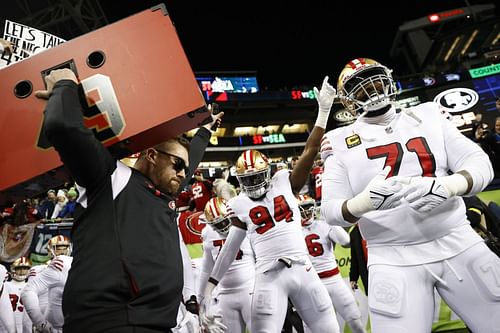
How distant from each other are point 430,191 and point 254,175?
8.55 feet

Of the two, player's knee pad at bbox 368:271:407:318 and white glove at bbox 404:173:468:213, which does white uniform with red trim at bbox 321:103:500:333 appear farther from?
white glove at bbox 404:173:468:213

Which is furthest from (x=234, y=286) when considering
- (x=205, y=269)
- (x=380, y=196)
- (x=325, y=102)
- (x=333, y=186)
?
(x=380, y=196)

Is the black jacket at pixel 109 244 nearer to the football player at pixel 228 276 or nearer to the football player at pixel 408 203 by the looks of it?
the football player at pixel 408 203

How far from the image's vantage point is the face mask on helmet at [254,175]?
16.1 feet

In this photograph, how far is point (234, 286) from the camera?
18.6 ft

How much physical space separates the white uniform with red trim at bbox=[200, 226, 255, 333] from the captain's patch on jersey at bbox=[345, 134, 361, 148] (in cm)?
301

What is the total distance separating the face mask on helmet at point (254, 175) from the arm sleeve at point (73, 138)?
9.89 ft

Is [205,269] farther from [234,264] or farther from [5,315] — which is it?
[5,315]

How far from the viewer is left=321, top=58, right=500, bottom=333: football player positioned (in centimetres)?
254

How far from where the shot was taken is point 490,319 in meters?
2.45

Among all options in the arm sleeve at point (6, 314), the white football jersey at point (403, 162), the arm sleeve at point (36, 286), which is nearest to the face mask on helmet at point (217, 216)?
the arm sleeve at point (36, 286)

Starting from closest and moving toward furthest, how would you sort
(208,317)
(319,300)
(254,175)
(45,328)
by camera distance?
1. (208,317)
2. (319,300)
3. (254,175)
4. (45,328)

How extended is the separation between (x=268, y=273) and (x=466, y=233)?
95.6 inches

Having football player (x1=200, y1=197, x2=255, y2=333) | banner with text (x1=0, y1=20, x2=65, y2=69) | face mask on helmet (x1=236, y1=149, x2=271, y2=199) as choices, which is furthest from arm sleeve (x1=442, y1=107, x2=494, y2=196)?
football player (x1=200, y1=197, x2=255, y2=333)
